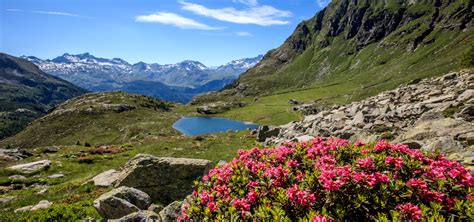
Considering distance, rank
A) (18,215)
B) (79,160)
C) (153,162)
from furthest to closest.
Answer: (79,160), (153,162), (18,215)

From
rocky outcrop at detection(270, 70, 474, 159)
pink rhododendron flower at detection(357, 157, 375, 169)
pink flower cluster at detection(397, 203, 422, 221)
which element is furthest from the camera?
rocky outcrop at detection(270, 70, 474, 159)

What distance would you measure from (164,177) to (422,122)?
20.2 meters

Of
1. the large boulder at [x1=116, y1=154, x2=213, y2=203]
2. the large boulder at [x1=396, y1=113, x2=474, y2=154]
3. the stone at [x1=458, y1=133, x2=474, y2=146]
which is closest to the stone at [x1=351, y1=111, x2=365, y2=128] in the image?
the large boulder at [x1=396, y1=113, x2=474, y2=154]

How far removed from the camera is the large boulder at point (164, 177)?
20.7 m

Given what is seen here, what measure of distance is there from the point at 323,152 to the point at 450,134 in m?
11.9

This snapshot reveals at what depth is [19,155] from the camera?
42969 mm

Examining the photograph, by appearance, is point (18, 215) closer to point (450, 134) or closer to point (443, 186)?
point (443, 186)

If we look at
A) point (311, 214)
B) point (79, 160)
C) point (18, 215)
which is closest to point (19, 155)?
point (79, 160)

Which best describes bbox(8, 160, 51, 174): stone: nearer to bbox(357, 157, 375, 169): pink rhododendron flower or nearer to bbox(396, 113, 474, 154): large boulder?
bbox(357, 157, 375, 169): pink rhododendron flower

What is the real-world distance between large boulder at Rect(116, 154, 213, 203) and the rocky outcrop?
1372 centimetres

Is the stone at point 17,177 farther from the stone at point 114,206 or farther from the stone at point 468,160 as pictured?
the stone at point 468,160

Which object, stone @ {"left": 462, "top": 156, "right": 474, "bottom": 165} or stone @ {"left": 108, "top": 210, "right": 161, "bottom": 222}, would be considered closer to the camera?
stone @ {"left": 108, "top": 210, "right": 161, "bottom": 222}

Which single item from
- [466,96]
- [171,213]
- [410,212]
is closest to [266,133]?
[466,96]

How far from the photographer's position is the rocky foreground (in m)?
17.8
